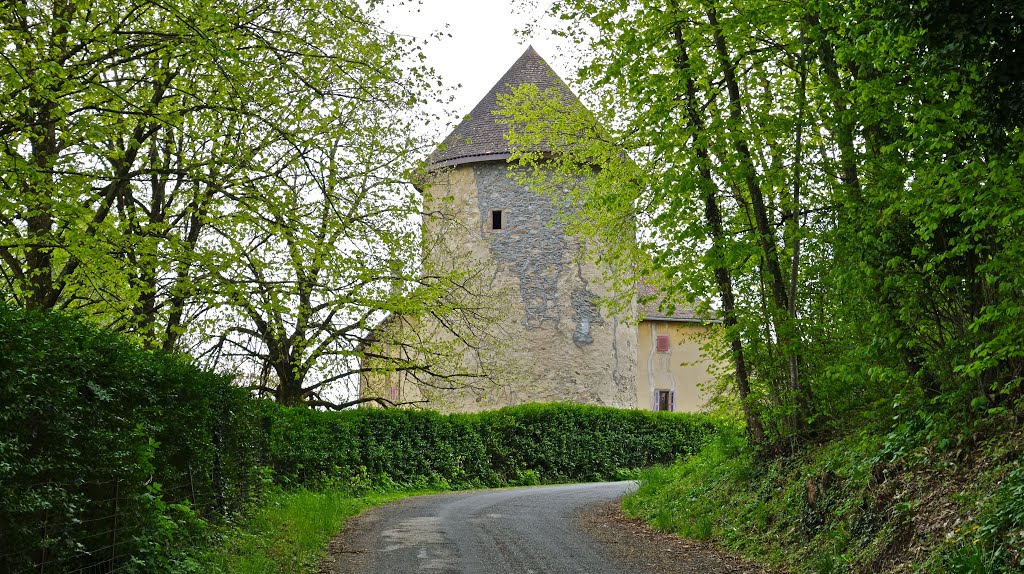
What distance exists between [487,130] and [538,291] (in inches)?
213

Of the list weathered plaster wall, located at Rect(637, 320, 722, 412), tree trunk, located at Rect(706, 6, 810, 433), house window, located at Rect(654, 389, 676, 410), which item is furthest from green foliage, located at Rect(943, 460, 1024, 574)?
house window, located at Rect(654, 389, 676, 410)

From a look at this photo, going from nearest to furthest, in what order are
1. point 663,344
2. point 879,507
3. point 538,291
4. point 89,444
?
point 89,444 → point 879,507 → point 538,291 → point 663,344

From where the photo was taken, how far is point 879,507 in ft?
23.4

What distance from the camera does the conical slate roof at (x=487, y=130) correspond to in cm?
2612

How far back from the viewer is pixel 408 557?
859 cm

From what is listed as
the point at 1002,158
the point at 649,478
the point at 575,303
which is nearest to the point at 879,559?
the point at 1002,158

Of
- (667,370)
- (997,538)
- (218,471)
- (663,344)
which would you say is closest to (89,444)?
(218,471)

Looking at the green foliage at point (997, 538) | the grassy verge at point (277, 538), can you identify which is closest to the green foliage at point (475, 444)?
the grassy verge at point (277, 538)

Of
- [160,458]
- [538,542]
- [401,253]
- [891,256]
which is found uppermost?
[401,253]

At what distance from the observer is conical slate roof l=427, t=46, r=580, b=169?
26125 millimetres

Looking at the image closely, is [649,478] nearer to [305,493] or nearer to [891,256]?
[305,493]

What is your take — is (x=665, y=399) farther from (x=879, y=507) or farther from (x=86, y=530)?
(x=86, y=530)

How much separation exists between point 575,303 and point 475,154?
5.50 metres

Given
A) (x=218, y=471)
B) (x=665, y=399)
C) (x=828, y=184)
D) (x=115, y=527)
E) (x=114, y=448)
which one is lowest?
(x=115, y=527)
